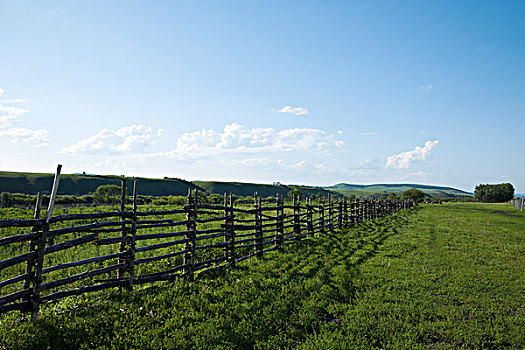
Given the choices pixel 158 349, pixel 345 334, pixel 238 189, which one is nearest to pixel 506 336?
pixel 345 334

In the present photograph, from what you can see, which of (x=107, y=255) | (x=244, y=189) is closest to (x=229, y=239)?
(x=107, y=255)

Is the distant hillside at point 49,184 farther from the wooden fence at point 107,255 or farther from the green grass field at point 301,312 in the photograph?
the green grass field at point 301,312

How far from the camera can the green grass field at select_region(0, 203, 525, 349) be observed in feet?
15.1

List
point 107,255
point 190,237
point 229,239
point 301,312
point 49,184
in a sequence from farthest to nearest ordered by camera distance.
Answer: point 49,184
point 229,239
point 190,237
point 107,255
point 301,312

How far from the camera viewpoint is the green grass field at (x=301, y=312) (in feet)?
15.1

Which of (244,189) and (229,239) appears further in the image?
(244,189)

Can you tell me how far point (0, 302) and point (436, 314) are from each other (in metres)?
7.35

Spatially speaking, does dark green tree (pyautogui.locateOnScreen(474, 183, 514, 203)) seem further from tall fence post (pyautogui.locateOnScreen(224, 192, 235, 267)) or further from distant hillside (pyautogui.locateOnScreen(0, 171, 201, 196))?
tall fence post (pyautogui.locateOnScreen(224, 192, 235, 267))

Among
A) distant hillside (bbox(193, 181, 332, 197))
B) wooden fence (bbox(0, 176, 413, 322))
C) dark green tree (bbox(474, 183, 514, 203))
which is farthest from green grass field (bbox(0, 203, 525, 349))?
Answer: distant hillside (bbox(193, 181, 332, 197))

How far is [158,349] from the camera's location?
436 cm

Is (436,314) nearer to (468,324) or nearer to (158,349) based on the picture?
(468,324)

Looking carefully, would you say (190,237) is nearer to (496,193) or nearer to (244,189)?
(496,193)

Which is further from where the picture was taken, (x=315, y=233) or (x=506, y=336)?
(x=315, y=233)

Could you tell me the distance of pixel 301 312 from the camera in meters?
5.74
